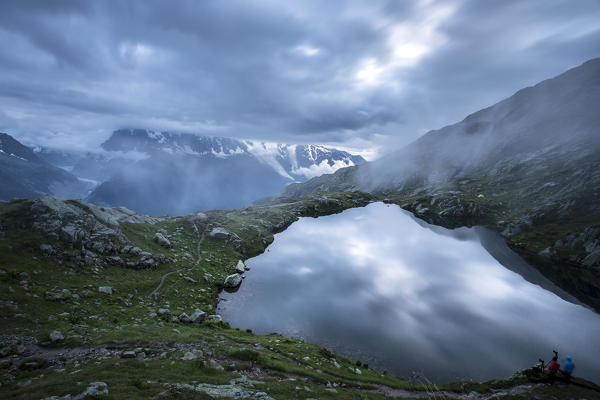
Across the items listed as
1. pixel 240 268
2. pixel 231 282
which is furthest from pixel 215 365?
pixel 240 268

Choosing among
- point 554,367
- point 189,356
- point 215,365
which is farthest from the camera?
point 554,367

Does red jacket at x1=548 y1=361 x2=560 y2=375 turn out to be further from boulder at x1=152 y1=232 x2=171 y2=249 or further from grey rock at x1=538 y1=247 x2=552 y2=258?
grey rock at x1=538 y1=247 x2=552 y2=258

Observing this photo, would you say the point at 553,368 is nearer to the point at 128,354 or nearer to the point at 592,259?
the point at 128,354

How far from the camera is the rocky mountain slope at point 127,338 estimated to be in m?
20.2

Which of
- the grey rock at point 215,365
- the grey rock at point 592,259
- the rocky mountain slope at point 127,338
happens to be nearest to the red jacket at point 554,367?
the rocky mountain slope at point 127,338

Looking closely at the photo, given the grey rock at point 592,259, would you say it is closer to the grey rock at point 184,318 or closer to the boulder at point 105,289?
the grey rock at point 184,318

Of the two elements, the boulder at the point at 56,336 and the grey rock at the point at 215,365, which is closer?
the grey rock at the point at 215,365

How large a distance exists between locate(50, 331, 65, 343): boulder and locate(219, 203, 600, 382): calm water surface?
92.1ft

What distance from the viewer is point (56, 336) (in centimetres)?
2545

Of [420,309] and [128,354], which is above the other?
[128,354]

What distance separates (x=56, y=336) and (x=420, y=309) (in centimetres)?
6147

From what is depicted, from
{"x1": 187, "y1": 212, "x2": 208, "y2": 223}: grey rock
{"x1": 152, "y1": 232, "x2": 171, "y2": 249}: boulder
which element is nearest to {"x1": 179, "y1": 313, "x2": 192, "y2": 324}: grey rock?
{"x1": 152, "y1": 232, "x2": 171, "y2": 249}: boulder

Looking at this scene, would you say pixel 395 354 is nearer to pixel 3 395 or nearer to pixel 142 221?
pixel 3 395

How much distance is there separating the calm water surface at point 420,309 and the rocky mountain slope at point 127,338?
295 inches
